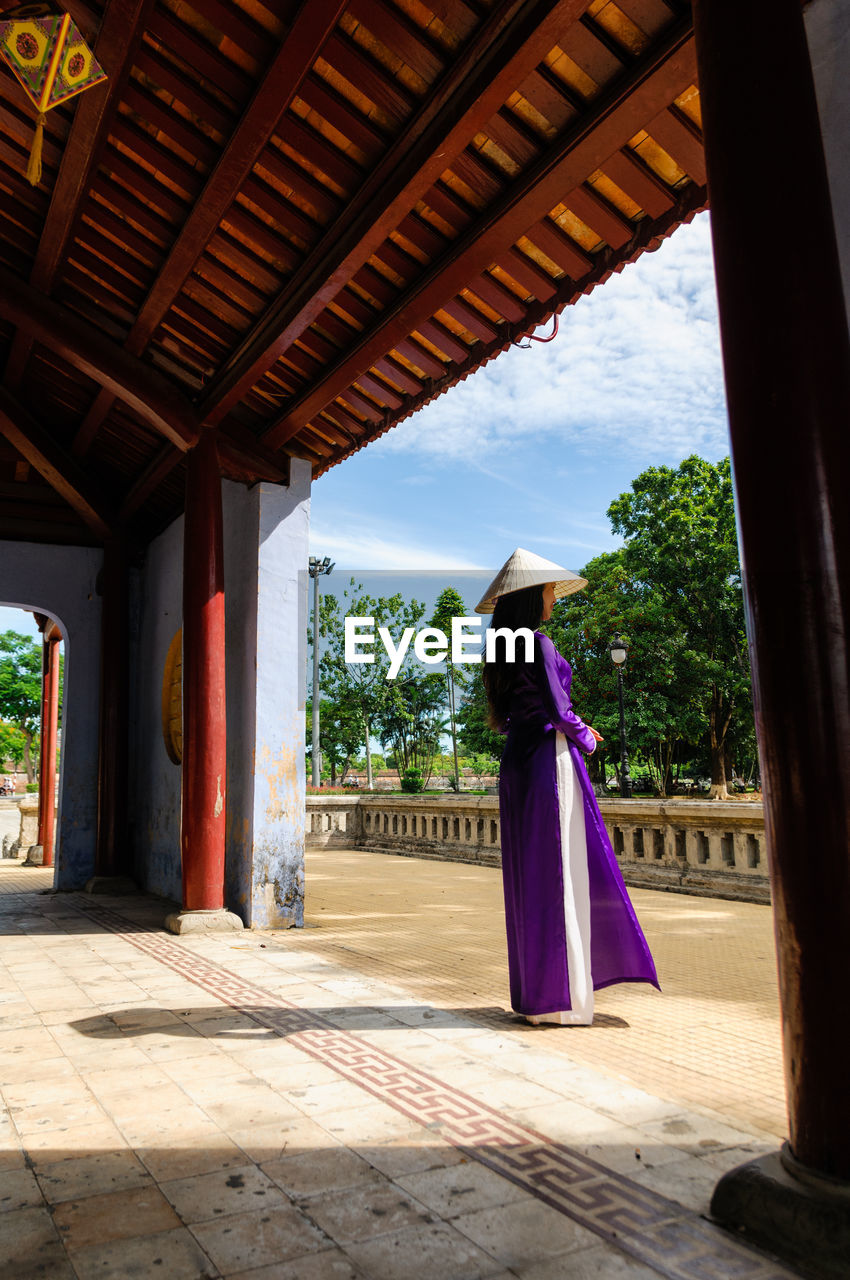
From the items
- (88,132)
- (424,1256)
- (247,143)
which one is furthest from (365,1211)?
(88,132)

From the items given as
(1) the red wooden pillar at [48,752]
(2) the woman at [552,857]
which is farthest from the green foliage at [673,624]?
(2) the woman at [552,857]

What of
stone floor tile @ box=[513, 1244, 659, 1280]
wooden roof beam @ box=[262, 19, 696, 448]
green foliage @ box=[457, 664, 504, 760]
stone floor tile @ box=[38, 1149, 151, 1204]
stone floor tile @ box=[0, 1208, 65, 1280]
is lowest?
stone floor tile @ box=[513, 1244, 659, 1280]

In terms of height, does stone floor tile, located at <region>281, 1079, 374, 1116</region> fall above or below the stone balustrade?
below

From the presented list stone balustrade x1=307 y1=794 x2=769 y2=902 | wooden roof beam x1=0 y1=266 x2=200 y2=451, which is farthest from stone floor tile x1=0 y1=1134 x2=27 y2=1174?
wooden roof beam x1=0 y1=266 x2=200 y2=451

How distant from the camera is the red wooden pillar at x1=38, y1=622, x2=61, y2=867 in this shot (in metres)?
12.9

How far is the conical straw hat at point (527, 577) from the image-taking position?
162 inches

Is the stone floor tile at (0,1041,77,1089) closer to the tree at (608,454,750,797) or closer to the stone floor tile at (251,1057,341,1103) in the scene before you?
the stone floor tile at (251,1057,341,1103)

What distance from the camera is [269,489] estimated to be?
7.29 meters

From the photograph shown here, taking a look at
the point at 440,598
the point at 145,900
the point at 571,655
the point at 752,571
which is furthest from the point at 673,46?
the point at 440,598

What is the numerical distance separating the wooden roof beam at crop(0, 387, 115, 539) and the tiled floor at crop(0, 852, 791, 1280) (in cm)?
532

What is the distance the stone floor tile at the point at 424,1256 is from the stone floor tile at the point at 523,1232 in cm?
4

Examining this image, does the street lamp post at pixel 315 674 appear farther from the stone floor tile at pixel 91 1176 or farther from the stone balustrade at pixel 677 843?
the stone floor tile at pixel 91 1176

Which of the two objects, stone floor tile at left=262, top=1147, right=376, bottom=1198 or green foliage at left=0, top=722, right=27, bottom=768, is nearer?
stone floor tile at left=262, top=1147, right=376, bottom=1198

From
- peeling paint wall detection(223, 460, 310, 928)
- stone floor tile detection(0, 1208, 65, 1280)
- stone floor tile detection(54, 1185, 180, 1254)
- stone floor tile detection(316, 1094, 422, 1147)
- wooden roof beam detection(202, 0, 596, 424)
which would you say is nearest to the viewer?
stone floor tile detection(0, 1208, 65, 1280)
